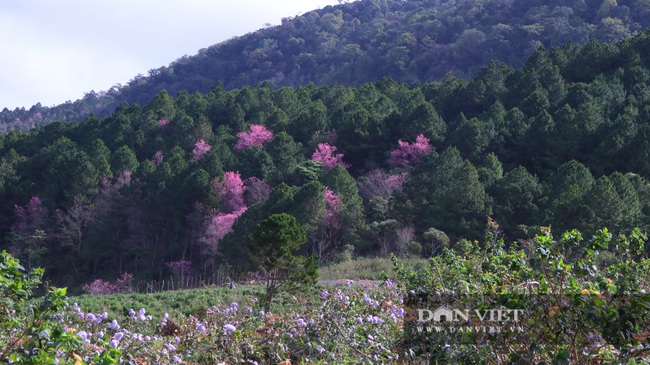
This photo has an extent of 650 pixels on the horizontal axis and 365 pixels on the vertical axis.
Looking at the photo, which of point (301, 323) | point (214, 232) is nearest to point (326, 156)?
point (214, 232)

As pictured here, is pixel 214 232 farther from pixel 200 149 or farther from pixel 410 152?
pixel 200 149

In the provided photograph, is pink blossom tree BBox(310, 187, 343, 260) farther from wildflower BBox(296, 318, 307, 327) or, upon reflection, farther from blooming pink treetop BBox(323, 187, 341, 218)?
wildflower BBox(296, 318, 307, 327)

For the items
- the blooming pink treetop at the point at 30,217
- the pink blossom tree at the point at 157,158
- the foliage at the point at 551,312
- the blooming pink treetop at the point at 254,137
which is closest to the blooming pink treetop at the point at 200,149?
the blooming pink treetop at the point at 254,137

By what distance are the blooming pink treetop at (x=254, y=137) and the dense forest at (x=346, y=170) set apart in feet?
0.43

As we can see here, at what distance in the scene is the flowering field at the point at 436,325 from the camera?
312cm

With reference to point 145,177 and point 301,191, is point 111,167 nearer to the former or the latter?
point 145,177

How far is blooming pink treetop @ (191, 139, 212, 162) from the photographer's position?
40144 mm

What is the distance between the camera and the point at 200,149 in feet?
133

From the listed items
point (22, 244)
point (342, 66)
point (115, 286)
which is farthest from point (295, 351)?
point (342, 66)

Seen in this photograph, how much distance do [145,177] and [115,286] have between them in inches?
294

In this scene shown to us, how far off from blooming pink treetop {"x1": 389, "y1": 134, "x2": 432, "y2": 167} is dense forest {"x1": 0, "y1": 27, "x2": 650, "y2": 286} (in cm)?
7

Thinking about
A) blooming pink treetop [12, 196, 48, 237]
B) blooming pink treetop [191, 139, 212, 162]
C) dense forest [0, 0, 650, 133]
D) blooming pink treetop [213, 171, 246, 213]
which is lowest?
blooming pink treetop [12, 196, 48, 237]

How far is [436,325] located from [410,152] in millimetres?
30568

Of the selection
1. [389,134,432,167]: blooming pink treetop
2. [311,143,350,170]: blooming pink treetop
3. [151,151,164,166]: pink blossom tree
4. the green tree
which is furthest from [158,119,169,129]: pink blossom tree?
the green tree
